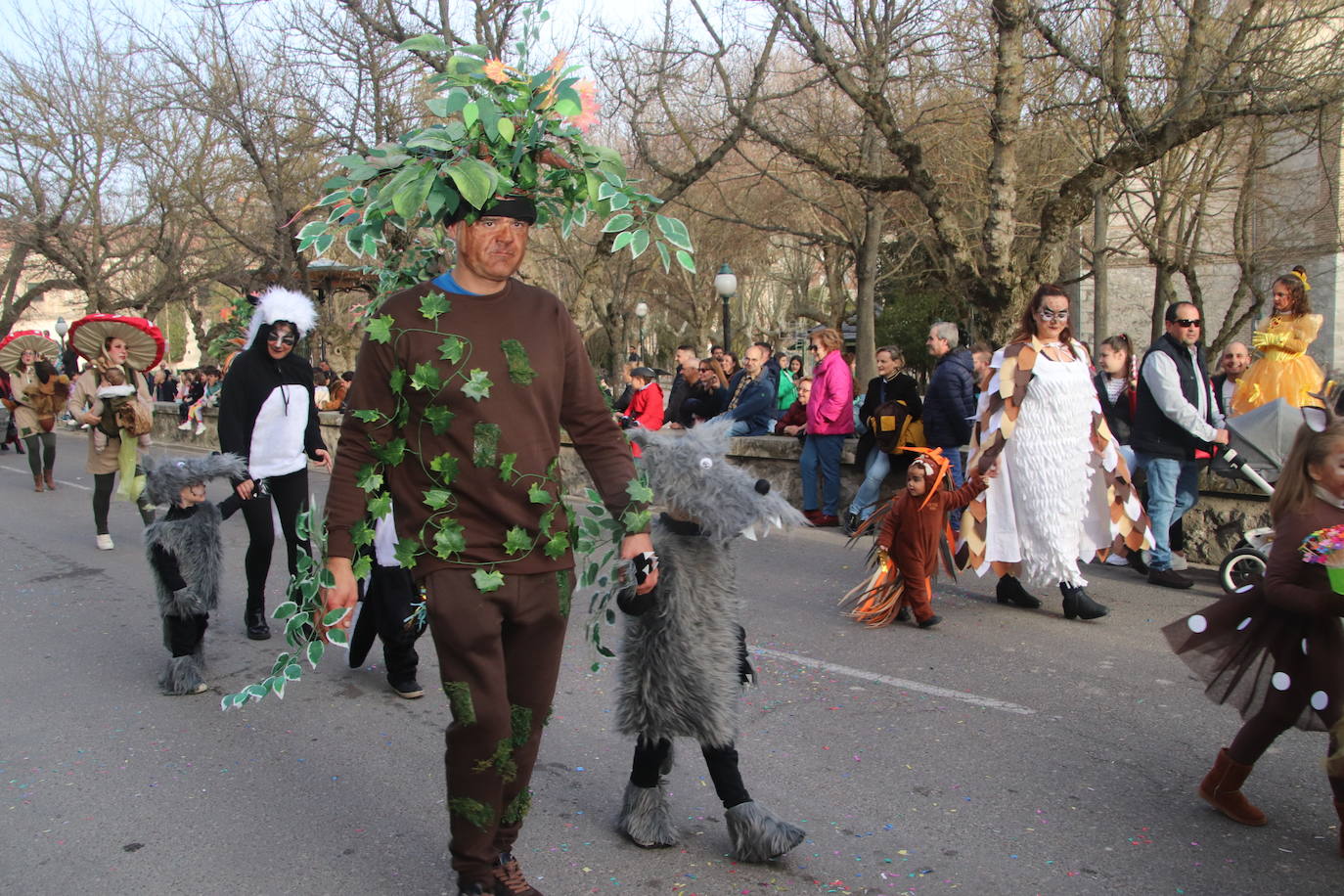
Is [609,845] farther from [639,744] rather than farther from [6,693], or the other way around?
[6,693]

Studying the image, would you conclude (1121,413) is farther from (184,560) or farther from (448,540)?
→ (448,540)

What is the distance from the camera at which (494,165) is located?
3.02m

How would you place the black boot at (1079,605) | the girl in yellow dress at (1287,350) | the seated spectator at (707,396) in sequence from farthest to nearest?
the seated spectator at (707,396), the girl in yellow dress at (1287,350), the black boot at (1079,605)

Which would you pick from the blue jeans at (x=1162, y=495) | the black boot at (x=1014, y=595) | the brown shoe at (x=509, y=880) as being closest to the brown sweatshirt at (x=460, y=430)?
the brown shoe at (x=509, y=880)

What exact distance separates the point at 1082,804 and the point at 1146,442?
177 inches

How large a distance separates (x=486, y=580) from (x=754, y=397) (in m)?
8.59

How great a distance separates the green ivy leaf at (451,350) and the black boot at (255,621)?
403 cm

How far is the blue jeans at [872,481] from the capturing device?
9727 millimetres

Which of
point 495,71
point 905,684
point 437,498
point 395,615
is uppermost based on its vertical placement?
point 495,71

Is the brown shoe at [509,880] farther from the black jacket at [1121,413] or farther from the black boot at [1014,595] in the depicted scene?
the black jacket at [1121,413]

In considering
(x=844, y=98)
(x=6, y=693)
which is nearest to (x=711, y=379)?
(x=6, y=693)

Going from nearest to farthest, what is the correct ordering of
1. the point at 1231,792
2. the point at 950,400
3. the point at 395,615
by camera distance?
the point at 1231,792, the point at 395,615, the point at 950,400

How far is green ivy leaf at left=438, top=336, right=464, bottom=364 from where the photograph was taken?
2.87 metres

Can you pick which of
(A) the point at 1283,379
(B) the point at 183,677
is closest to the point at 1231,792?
(B) the point at 183,677
